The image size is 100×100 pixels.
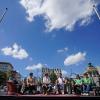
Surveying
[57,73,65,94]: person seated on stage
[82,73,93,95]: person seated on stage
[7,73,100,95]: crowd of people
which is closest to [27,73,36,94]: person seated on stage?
[7,73,100,95]: crowd of people

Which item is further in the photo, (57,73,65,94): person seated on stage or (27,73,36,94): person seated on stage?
(27,73,36,94): person seated on stage

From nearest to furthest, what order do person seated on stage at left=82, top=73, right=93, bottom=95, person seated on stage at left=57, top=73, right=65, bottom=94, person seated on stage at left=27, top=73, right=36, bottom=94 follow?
person seated on stage at left=82, top=73, right=93, bottom=95, person seated on stage at left=57, top=73, right=65, bottom=94, person seated on stage at left=27, top=73, right=36, bottom=94

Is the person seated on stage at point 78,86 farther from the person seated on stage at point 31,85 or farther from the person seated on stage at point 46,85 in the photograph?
the person seated on stage at point 31,85

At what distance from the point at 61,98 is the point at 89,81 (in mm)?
5947

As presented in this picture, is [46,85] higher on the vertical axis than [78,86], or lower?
higher

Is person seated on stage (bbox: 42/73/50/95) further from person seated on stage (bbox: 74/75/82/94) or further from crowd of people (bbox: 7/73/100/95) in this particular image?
person seated on stage (bbox: 74/75/82/94)

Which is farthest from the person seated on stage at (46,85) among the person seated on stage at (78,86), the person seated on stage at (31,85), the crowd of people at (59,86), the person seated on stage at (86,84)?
the person seated on stage at (86,84)

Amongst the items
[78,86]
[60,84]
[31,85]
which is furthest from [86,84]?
[31,85]

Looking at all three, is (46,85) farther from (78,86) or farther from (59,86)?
(78,86)

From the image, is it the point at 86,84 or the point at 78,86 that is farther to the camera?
the point at 78,86

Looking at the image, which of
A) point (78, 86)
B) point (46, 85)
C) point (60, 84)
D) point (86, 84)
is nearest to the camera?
point (86, 84)

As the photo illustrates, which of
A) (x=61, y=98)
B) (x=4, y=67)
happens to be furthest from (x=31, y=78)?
(x=4, y=67)

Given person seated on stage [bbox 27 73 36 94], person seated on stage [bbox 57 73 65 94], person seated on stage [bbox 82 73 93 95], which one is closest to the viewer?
person seated on stage [bbox 82 73 93 95]

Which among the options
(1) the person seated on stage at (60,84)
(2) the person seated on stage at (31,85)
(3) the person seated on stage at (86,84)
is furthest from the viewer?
(2) the person seated on stage at (31,85)
